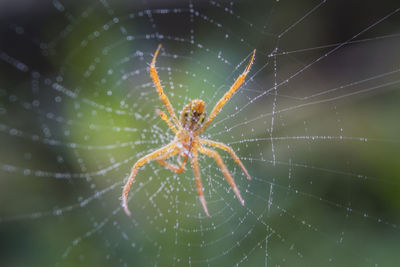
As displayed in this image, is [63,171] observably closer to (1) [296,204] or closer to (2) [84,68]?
(2) [84,68]

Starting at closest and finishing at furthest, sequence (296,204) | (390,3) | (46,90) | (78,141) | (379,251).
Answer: (379,251) < (296,204) < (390,3) < (78,141) < (46,90)

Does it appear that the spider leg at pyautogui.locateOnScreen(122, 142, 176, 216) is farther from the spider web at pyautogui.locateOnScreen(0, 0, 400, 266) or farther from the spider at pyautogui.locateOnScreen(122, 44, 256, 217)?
the spider web at pyautogui.locateOnScreen(0, 0, 400, 266)

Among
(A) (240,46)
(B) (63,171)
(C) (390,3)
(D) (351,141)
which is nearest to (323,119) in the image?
(D) (351,141)

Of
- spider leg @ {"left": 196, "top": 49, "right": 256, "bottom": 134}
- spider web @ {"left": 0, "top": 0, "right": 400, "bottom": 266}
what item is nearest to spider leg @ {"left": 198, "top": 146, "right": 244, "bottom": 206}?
spider leg @ {"left": 196, "top": 49, "right": 256, "bottom": 134}

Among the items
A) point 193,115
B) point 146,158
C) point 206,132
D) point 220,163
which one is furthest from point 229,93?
point 206,132

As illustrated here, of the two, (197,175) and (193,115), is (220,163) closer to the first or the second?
(197,175)

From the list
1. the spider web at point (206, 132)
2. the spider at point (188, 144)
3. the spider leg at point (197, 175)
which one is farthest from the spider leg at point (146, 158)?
the spider web at point (206, 132)
